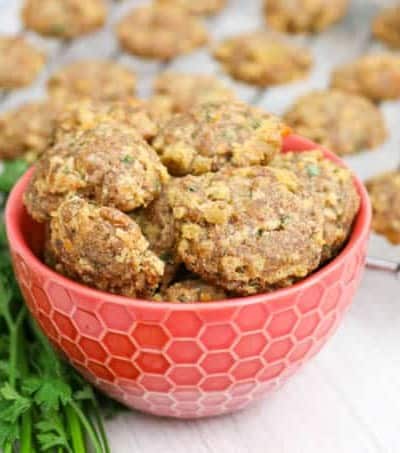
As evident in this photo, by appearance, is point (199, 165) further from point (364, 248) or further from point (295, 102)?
point (295, 102)

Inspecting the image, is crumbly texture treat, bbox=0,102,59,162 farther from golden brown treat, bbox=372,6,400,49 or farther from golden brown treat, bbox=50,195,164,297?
golden brown treat, bbox=372,6,400,49

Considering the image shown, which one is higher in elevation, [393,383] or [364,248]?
[364,248]

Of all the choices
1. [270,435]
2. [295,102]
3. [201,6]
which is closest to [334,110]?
[295,102]

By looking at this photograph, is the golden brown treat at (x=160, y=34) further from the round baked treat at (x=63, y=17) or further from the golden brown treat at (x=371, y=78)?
the golden brown treat at (x=371, y=78)

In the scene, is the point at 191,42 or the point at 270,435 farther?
the point at 191,42

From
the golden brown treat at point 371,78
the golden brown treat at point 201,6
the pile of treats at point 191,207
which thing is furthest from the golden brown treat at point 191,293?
the golden brown treat at point 201,6

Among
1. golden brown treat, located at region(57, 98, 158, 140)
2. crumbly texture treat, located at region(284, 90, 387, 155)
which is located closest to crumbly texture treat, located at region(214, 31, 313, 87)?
crumbly texture treat, located at region(284, 90, 387, 155)
